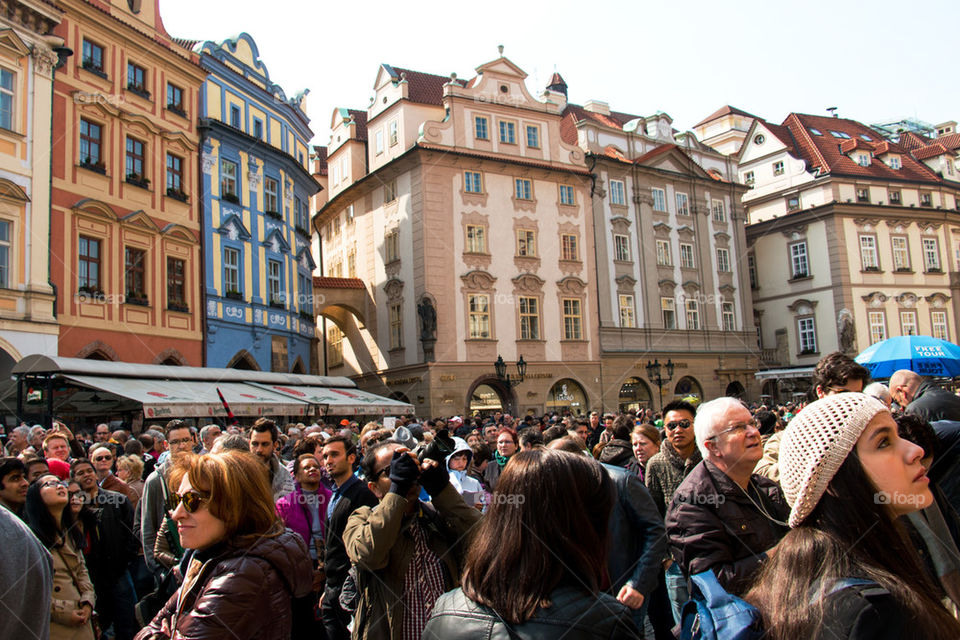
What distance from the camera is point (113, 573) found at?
6023 millimetres

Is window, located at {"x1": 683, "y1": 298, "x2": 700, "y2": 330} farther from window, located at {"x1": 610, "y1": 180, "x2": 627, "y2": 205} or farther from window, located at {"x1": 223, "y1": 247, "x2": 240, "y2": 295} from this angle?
window, located at {"x1": 223, "y1": 247, "x2": 240, "y2": 295}

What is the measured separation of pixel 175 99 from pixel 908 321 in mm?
39698

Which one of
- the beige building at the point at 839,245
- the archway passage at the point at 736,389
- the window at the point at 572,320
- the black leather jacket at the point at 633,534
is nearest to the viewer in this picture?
the black leather jacket at the point at 633,534

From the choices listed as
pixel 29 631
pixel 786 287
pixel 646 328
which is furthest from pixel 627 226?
pixel 29 631

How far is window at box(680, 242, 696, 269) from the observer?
128ft

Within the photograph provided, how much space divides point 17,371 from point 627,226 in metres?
27.8

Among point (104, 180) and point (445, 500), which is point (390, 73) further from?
point (445, 500)

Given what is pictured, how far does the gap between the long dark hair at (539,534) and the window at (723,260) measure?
1581 inches

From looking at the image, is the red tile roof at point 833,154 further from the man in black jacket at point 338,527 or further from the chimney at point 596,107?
the man in black jacket at point 338,527

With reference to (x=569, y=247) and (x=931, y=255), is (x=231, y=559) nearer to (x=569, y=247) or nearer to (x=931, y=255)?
(x=569, y=247)

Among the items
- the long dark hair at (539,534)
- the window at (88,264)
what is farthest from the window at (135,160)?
the long dark hair at (539,534)

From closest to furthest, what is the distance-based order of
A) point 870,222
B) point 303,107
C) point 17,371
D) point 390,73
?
point 17,371
point 303,107
point 390,73
point 870,222

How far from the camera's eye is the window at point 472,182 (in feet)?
107

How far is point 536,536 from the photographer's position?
2.18 m
